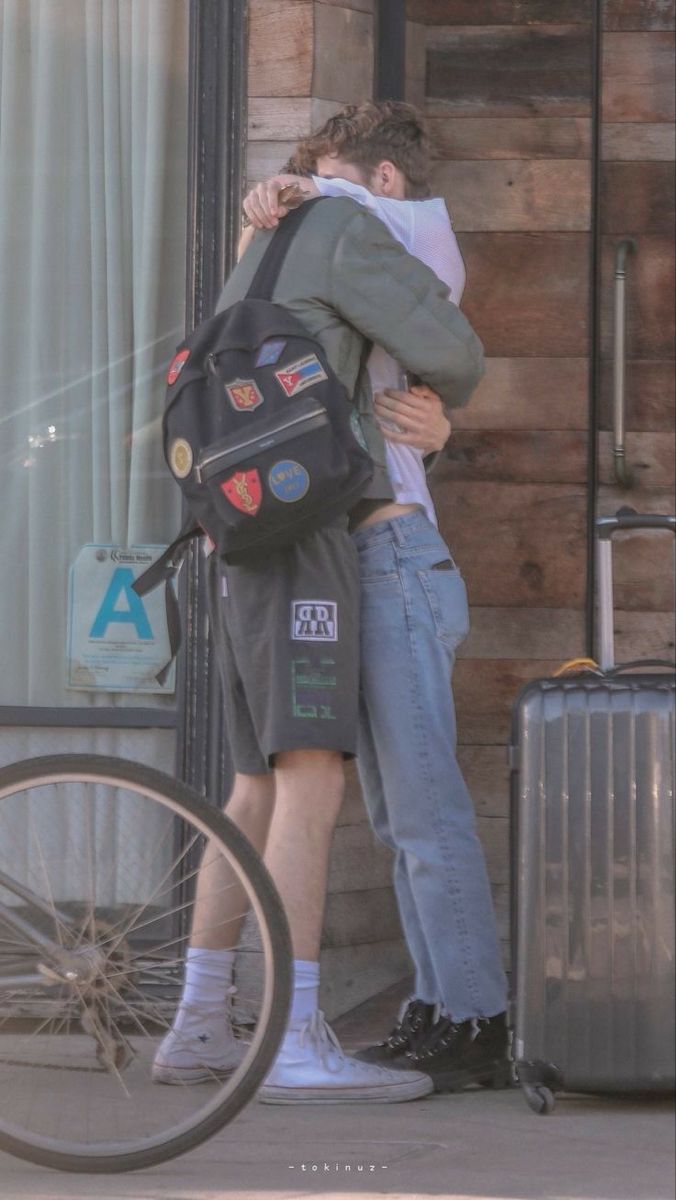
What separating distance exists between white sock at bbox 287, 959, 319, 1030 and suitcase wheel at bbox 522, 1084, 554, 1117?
1.33 ft

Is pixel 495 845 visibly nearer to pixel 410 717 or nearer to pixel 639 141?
pixel 410 717

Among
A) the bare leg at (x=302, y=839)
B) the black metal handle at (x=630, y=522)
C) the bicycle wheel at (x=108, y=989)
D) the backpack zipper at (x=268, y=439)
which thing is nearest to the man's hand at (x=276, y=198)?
the backpack zipper at (x=268, y=439)

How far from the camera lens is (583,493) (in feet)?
14.4

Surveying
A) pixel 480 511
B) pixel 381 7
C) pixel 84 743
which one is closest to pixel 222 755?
pixel 84 743

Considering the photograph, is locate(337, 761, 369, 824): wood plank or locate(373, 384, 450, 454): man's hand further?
locate(337, 761, 369, 824): wood plank

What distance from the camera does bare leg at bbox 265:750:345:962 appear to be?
3078 millimetres

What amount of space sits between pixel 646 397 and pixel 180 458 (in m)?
1.83

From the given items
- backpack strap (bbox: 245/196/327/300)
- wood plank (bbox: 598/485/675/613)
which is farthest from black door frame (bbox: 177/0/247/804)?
wood plank (bbox: 598/485/675/613)

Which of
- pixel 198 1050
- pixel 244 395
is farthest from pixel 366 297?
pixel 198 1050

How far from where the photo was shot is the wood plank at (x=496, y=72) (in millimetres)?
4367

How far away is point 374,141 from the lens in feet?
10.8

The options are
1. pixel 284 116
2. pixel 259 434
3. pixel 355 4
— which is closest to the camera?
pixel 259 434

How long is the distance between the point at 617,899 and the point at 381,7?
2.26 metres

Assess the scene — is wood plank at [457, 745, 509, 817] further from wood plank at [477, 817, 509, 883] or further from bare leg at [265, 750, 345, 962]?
bare leg at [265, 750, 345, 962]
